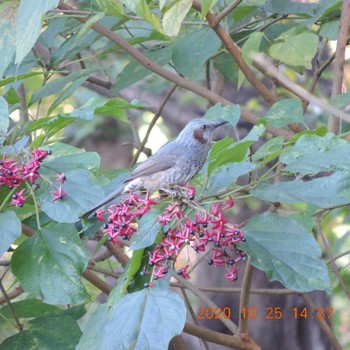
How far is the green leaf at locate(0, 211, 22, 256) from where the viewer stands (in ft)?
8.49

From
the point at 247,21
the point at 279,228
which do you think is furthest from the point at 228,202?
the point at 247,21

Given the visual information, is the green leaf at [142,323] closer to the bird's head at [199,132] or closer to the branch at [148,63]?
the branch at [148,63]

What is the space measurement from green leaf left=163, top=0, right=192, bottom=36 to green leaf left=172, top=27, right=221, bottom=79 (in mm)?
859

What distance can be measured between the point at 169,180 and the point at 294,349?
339 cm

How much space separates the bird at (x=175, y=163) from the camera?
3.54 meters

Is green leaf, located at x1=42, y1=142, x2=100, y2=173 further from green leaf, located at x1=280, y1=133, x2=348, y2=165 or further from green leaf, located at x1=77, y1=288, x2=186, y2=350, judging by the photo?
green leaf, located at x1=280, y1=133, x2=348, y2=165

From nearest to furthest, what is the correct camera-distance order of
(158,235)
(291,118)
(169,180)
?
(158,235)
(291,118)
(169,180)

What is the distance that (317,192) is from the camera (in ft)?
8.02

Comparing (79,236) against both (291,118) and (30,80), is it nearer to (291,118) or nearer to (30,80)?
(291,118)

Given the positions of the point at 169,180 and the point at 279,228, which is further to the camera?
the point at 169,180

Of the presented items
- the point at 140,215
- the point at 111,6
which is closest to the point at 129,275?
the point at 140,215

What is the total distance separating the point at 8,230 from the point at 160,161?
1307 mm

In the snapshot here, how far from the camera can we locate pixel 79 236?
9.94 ft

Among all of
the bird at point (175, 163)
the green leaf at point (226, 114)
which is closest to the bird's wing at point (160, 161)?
the bird at point (175, 163)
